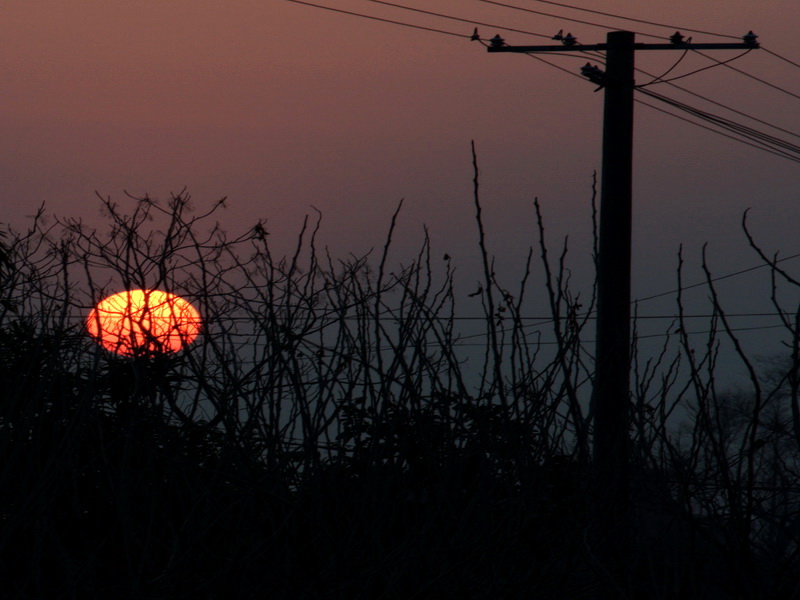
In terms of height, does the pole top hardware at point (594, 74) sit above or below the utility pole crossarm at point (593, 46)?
below

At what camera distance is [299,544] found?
3885mm

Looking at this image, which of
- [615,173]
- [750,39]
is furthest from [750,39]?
[615,173]

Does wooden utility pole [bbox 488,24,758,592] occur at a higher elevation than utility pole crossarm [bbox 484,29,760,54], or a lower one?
lower

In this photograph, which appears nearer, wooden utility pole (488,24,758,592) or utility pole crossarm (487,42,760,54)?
wooden utility pole (488,24,758,592)

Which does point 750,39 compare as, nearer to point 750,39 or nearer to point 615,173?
point 750,39

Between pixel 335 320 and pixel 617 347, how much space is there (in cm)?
129

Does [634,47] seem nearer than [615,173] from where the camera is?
No

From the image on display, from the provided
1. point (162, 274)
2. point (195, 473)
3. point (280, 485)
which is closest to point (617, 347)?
point (280, 485)

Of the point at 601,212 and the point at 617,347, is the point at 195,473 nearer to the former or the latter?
the point at 617,347

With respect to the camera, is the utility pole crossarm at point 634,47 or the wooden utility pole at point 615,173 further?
the utility pole crossarm at point 634,47

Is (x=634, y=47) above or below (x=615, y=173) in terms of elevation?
above

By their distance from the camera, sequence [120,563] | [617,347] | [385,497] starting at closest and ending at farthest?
1. [385,497]
2. [617,347]
3. [120,563]

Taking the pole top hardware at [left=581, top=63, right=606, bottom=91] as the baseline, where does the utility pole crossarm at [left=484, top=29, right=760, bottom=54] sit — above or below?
above

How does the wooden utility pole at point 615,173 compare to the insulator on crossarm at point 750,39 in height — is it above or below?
below
